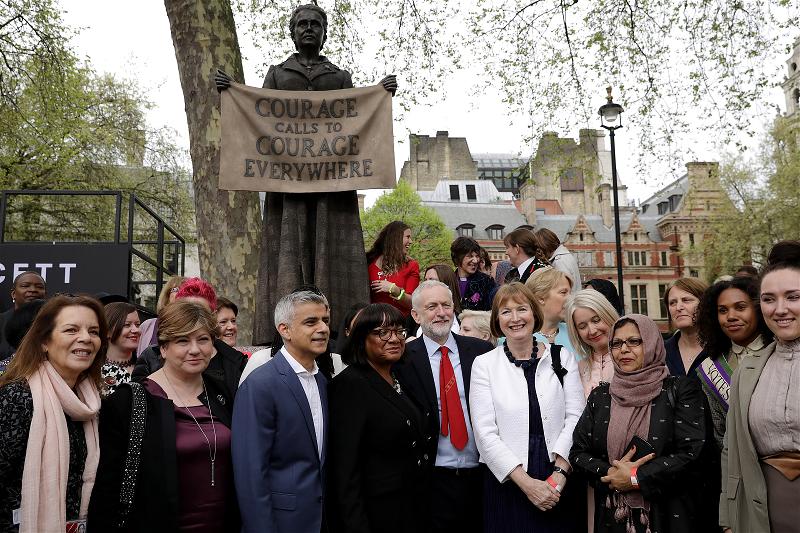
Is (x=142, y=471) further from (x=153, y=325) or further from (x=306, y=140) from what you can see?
(x=306, y=140)

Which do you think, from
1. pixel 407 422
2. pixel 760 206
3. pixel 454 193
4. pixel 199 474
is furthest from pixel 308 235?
pixel 454 193

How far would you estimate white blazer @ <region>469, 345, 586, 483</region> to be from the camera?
384 cm

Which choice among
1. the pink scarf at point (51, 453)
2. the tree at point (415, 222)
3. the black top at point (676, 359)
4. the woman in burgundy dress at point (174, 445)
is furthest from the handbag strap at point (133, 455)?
the tree at point (415, 222)

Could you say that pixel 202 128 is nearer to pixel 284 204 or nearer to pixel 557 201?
pixel 284 204

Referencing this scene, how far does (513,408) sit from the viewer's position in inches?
155

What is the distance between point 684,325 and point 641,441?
1579 millimetres

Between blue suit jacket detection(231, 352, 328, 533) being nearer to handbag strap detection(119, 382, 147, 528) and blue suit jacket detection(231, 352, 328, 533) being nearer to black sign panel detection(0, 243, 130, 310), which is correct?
handbag strap detection(119, 382, 147, 528)

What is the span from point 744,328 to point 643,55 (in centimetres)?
1030

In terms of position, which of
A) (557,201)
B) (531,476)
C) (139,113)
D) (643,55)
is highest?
(557,201)

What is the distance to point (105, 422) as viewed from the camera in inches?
123

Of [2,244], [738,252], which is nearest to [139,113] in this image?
[2,244]

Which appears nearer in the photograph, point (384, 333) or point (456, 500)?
point (384, 333)

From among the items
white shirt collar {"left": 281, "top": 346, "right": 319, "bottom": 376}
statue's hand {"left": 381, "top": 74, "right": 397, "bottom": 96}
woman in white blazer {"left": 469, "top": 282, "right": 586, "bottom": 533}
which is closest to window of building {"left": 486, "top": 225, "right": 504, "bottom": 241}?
statue's hand {"left": 381, "top": 74, "right": 397, "bottom": 96}

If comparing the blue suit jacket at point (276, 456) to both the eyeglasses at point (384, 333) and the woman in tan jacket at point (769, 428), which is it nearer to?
the eyeglasses at point (384, 333)
